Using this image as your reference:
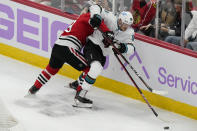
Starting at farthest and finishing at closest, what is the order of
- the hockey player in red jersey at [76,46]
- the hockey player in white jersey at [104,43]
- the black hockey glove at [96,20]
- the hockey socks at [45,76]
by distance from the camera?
1. the hockey socks at [45,76]
2. the hockey player in red jersey at [76,46]
3. the hockey player in white jersey at [104,43]
4. the black hockey glove at [96,20]

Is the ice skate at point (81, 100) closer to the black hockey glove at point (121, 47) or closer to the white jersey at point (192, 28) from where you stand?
the black hockey glove at point (121, 47)

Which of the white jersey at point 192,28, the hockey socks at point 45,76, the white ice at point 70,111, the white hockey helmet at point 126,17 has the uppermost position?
the white hockey helmet at point 126,17

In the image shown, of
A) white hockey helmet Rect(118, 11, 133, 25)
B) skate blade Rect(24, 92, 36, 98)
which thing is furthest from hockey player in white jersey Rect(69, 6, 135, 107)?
skate blade Rect(24, 92, 36, 98)

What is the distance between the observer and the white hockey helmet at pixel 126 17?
673 cm

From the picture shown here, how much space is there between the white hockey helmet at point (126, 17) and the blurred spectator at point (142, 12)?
0.40m

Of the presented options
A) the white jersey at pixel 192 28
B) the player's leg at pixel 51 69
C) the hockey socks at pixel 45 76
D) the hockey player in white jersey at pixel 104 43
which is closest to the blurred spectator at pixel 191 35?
the white jersey at pixel 192 28

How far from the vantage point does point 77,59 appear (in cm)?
689

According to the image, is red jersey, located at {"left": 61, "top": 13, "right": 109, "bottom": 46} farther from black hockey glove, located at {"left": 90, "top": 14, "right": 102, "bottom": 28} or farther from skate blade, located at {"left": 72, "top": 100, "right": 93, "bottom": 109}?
skate blade, located at {"left": 72, "top": 100, "right": 93, "bottom": 109}

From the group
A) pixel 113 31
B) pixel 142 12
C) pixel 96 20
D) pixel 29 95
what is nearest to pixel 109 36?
pixel 113 31

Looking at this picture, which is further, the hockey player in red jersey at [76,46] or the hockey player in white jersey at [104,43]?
the hockey player in red jersey at [76,46]

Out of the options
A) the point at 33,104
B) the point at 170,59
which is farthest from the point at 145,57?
the point at 33,104

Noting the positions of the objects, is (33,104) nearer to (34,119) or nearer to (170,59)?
(34,119)

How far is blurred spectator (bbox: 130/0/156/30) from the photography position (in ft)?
23.2

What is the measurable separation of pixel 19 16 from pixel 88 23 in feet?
5.18
